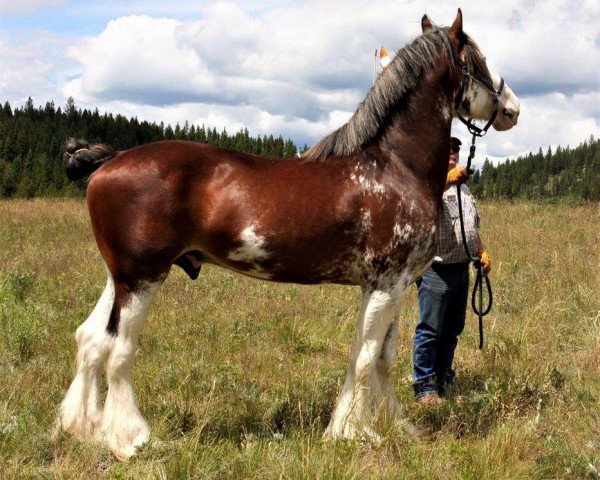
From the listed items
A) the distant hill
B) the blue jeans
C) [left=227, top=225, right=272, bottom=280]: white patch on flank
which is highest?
the distant hill

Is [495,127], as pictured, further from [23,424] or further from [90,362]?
[23,424]

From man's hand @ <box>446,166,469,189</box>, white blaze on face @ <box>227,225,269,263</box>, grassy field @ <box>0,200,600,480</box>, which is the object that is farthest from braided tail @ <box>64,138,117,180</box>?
man's hand @ <box>446,166,469,189</box>

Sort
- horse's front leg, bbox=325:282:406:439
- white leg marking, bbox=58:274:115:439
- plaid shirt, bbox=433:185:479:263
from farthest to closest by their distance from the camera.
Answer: plaid shirt, bbox=433:185:479:263
horse's front leg, bbox=325:282:406:439
white leg marking, bbox=58:274:115:439

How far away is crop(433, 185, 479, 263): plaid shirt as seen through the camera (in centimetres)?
513

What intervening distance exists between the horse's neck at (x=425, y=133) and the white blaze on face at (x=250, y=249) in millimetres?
1128

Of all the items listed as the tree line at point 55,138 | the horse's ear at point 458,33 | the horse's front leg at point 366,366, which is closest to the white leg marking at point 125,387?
the horse's front leg at point 366,366

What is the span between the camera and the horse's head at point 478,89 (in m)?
4.38

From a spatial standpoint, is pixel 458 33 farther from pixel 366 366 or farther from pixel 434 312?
pixel 366 366

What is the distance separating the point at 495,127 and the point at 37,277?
6762 mm

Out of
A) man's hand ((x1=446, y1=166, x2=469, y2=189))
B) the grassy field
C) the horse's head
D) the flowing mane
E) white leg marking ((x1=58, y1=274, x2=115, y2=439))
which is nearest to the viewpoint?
the grassy field

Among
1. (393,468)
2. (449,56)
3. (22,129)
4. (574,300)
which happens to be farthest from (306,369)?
(22,129)

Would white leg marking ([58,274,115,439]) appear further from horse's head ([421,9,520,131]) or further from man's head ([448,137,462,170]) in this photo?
horse's head ([421,9,520,131])

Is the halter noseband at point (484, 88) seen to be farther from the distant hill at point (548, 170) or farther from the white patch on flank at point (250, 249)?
the distant hill at point (548, 170)

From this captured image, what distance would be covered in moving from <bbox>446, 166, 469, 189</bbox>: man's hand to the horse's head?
0.45 m
